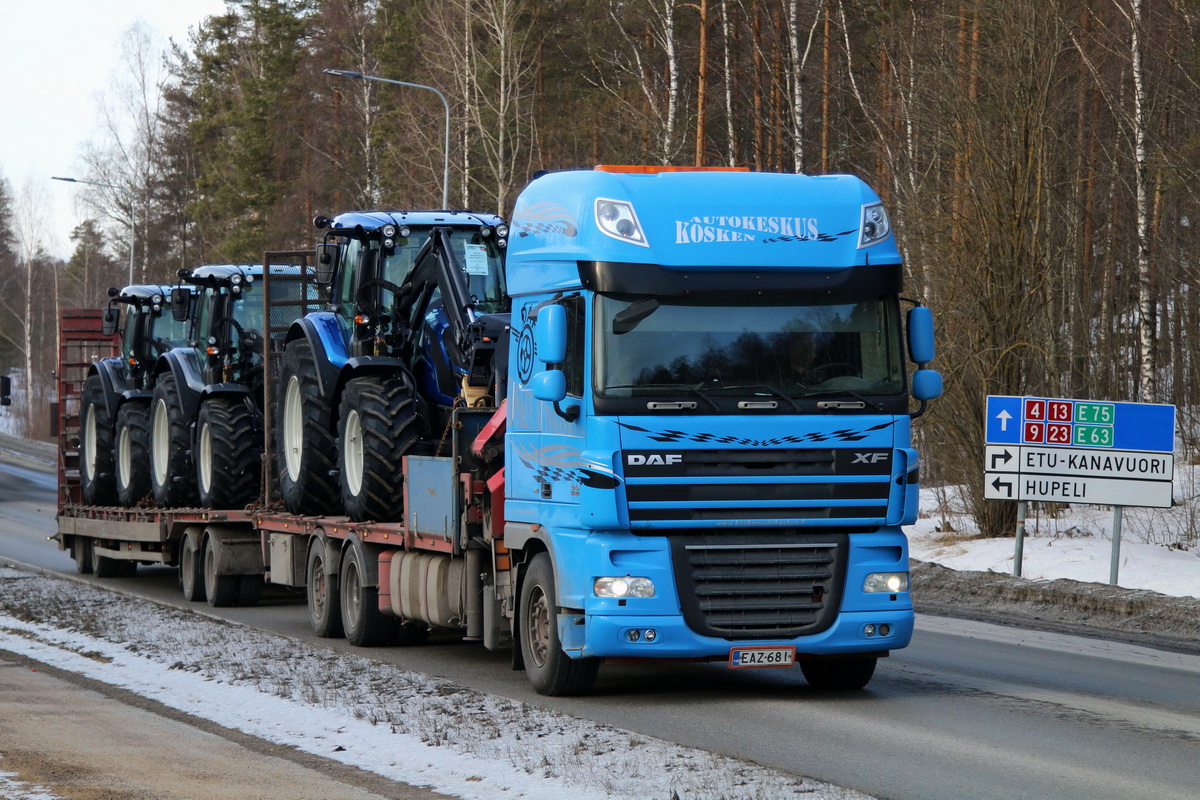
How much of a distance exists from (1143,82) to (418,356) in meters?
18.4

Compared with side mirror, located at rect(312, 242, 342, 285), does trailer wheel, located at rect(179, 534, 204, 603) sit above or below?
below

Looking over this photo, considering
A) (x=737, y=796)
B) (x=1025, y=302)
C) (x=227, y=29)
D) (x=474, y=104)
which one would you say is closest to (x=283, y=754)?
(x=737, y=796)

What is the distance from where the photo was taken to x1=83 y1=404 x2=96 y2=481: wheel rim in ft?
73.3

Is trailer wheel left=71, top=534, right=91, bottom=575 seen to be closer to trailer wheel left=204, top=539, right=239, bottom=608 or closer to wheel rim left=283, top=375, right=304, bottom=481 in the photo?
trailer wheel left=204, top=539, right=239, bottom=608

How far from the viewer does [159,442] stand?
20.0 m

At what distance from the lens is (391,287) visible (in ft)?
48.5

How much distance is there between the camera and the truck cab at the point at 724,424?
9.62m

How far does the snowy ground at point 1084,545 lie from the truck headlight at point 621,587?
8.60 meters

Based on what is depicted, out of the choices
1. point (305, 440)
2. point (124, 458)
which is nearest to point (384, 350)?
point (305, 440)

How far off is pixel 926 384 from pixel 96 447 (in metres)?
14.8

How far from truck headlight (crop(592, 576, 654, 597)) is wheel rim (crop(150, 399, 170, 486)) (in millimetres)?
11030

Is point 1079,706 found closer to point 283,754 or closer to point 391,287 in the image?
point 283,754

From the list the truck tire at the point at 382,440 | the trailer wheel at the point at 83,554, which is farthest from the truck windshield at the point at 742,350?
the trailer wheel at the point at 83,554

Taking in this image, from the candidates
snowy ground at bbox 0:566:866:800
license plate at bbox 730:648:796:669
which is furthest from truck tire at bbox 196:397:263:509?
license plate at bbox 730:648:796:669
